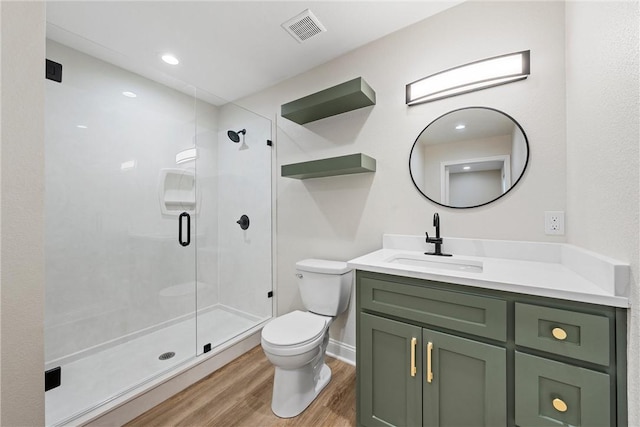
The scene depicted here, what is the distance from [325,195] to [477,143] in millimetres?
1135

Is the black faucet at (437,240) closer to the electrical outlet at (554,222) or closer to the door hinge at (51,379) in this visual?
the electrical outlet at (554,222)

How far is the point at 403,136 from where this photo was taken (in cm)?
177

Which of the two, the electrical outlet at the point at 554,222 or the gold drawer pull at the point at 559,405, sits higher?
the electrical outlet at the point at 554,222

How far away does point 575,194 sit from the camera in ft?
3.88

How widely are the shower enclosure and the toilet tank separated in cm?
73

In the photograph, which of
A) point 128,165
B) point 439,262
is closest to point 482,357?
A: point 439,262

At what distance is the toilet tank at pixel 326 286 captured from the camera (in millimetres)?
1809

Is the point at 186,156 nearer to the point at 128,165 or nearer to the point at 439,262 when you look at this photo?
the point at 128,165

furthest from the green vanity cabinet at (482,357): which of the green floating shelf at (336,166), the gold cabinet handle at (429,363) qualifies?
the green floating shelf at (336,166)

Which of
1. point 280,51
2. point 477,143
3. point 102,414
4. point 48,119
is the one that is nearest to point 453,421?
point 477,143

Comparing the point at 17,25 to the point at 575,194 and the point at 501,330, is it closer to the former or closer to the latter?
the point at 501,330

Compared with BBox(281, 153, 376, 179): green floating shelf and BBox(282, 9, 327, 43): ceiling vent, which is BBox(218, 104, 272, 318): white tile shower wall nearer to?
BBox(281, 153, 376, 179): green floating shelf

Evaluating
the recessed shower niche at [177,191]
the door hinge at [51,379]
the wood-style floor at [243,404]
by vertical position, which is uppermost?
the recessed shower niche at [177,191]

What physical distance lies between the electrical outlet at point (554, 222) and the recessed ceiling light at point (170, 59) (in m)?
2.88
